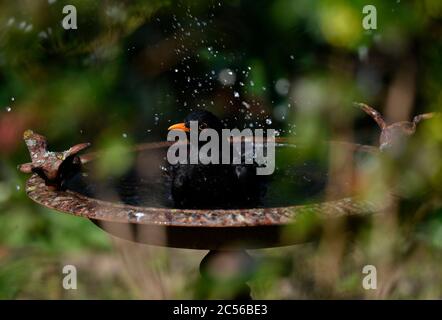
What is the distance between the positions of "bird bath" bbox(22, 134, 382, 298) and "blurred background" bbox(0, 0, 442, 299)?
139 millimetres

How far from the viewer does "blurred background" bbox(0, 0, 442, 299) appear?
2.52 meters

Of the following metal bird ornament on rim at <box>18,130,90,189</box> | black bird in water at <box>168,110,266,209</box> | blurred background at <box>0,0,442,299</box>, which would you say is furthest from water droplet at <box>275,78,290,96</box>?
metal bird ornament on rim at <box>18,130,90,189</box>

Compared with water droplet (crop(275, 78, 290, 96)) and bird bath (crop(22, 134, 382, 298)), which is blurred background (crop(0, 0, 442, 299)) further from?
bird bath (crop(22, 134, 382, 298))

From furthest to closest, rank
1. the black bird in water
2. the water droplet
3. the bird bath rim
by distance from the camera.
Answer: the water droplet, the black bird in water, the bird bath rim

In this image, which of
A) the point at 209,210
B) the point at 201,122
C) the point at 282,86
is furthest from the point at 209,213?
the point at 282,86

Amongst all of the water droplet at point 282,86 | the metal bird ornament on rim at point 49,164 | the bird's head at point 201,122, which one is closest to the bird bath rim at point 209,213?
the metal bird ornament on rim at point 49,164

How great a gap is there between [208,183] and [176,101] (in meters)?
1.25

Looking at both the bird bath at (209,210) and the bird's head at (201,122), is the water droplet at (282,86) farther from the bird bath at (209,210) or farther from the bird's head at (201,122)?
the bird's head at (201,122)

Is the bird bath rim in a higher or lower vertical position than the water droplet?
lower

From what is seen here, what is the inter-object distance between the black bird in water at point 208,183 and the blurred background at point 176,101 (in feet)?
1.51

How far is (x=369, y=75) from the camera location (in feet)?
10.2

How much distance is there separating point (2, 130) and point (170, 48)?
0.82m

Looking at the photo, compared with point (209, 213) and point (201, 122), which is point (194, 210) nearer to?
point (209, 213)
